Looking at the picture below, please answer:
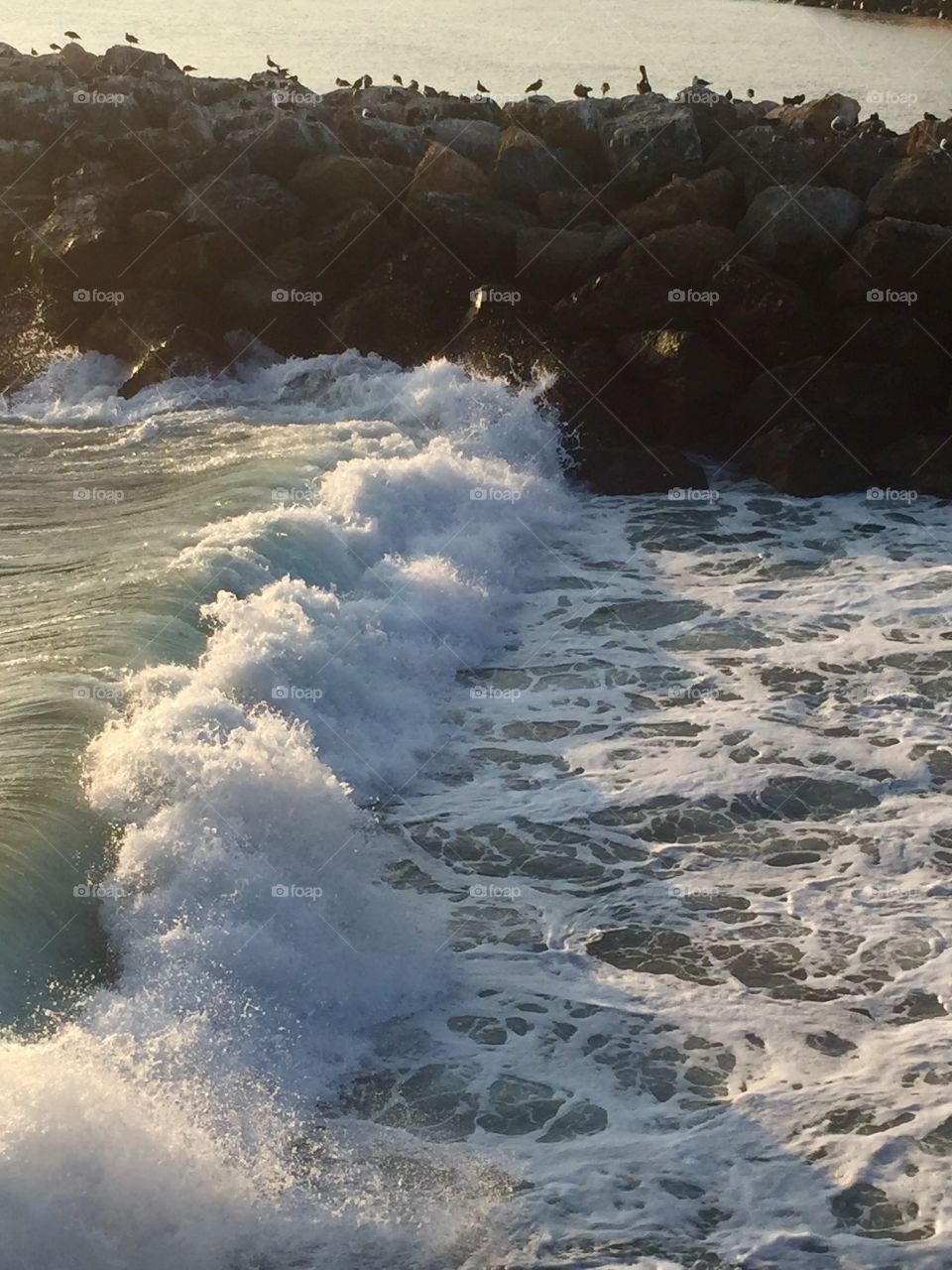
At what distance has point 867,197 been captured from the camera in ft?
67.4

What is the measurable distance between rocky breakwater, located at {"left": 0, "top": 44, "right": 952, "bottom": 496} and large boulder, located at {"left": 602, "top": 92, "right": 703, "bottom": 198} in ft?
0.13

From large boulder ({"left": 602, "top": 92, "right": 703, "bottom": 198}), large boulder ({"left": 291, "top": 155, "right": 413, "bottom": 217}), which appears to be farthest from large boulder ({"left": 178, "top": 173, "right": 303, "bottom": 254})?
large boulder ({"left": 602, "top": 92, "right": 703, "bottom": 198})

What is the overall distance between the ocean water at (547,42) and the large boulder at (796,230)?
16.6 metres

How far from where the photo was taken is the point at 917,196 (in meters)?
19.9

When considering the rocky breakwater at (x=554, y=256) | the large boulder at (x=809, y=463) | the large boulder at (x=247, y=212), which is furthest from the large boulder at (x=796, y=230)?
the large boulder at (x=247, y=212)

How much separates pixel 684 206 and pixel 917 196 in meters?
3.00

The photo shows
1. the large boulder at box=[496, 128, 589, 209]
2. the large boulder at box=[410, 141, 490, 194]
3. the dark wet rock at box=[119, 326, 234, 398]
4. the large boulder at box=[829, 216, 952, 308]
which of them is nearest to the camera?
the large boulder at box=[829, 216, 952, 308]

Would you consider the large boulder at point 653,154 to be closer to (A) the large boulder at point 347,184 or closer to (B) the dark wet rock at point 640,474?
(A) the large boulder at point 347,184

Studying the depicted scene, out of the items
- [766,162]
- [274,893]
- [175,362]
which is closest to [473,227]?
[766,162]

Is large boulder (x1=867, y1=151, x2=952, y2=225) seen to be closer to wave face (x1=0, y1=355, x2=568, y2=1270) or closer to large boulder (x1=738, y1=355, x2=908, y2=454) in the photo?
large boulder (x1=738, y1=355, x2=908, y2=454)

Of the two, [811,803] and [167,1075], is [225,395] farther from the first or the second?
[167,1075]

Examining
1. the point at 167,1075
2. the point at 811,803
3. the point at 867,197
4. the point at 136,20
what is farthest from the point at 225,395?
the point at 136,20

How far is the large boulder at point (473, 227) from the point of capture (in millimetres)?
20656

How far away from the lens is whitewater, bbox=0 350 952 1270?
6797 millimetres
